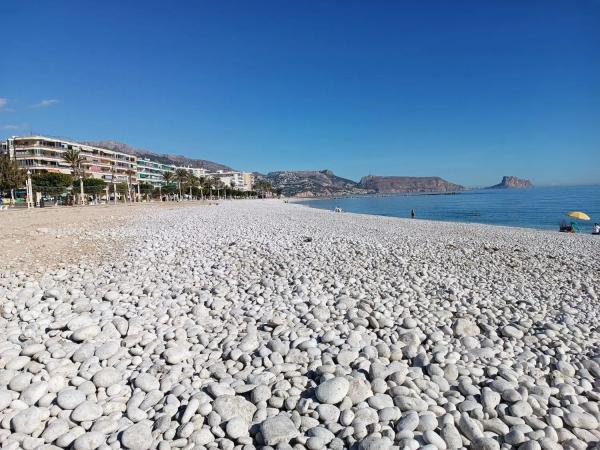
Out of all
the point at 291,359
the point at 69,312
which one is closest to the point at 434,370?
the point at 291,359

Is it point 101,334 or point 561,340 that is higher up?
point 101,334

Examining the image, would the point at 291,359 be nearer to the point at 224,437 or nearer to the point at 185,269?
the point at 224,437

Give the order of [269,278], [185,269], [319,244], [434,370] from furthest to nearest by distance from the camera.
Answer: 1. [319,244]
2. [185,269]
3. [269,278]
4. [434,370]

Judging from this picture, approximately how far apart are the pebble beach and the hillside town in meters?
43.5

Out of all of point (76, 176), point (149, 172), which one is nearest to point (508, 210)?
point (76, 176)

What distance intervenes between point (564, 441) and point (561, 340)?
2.13 meters

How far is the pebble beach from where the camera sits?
9.21 feet

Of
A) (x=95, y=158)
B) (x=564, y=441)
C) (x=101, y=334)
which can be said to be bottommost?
(x=564, y=441)

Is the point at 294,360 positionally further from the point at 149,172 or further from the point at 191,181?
the point at 149,172

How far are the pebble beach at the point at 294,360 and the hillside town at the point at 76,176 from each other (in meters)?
43.5

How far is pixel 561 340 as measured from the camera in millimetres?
4496

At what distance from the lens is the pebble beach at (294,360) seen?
2.81m

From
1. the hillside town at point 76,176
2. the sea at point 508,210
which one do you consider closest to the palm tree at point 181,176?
the hillside town at point 76,176

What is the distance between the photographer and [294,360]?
12.8ft
